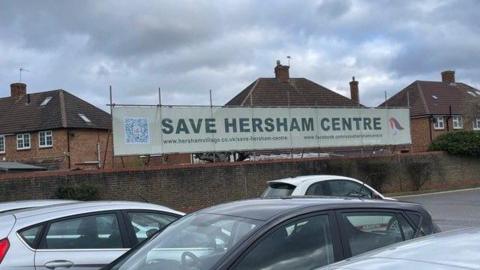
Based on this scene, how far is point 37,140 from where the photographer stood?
159 feet

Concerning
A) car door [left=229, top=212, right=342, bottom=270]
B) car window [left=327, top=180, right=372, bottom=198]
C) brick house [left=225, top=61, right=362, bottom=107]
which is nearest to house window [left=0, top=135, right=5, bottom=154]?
brick house [left=225, top=61, right=362, bottom=107]

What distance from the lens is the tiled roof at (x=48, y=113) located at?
4825 centimetres

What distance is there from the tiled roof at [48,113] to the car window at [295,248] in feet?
146

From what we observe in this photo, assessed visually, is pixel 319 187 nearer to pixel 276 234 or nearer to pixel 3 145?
pixel 276 234

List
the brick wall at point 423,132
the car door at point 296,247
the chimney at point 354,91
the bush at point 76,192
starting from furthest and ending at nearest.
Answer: the chimney at point 354,91 → the brick wall at point 423,132 → the bush at point 76,192 → the car door at point 296,247

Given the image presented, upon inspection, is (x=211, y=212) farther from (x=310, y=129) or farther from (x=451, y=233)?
(x=310, y=129)

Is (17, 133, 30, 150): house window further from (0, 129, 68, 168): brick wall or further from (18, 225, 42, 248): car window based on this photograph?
(18, 225, 42, 248): car window

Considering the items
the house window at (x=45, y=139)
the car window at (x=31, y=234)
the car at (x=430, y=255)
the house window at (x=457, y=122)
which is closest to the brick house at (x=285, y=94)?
the house window at (x=457, y=122)

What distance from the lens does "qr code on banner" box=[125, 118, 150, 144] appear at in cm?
2623

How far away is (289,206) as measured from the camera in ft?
15.1

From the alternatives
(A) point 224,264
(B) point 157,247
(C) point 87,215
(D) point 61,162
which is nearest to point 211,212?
(B) point 157,247

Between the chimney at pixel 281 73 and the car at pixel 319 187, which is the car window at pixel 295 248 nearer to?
the car at pixel 319 187

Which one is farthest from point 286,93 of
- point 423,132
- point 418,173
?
point 418,173

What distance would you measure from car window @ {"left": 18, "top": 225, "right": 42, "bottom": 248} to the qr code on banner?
803 inches
